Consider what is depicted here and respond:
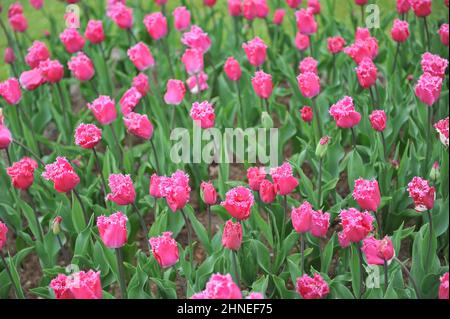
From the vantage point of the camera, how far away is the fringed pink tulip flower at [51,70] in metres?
3.08

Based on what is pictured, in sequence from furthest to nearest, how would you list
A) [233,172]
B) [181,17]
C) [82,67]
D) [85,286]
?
[181,17] → [233,172] → [82,67] → [85,286]

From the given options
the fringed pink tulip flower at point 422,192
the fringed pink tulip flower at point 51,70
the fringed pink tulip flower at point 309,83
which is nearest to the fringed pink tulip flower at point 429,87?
the fringed pink tulip flower at point 309,83

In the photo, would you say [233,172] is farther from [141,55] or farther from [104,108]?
[104,108]

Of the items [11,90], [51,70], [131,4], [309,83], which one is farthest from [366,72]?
[131,4]

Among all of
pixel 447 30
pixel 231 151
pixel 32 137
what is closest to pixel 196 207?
pixel 231 151

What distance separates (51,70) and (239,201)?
1319 millimetres

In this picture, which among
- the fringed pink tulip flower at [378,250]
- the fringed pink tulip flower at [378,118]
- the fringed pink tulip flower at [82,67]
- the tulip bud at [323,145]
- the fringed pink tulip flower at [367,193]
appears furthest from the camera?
the fringed pink tulip flower at [82,67]

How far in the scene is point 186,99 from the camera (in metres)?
3.43

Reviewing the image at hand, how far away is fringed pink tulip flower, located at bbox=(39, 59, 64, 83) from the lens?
3080mm

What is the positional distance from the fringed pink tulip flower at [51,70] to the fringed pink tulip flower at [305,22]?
3.37 feet

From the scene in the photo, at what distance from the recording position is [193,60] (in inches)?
119

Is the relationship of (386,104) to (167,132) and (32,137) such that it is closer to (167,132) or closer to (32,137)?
(167,132)

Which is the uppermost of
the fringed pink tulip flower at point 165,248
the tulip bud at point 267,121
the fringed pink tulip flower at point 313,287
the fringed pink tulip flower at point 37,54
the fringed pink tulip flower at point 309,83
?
the fringed pink tulip flower at point 37,54

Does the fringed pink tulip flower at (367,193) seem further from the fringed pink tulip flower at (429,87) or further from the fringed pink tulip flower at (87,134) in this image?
the fringed pink tulip flower at (87,134)
